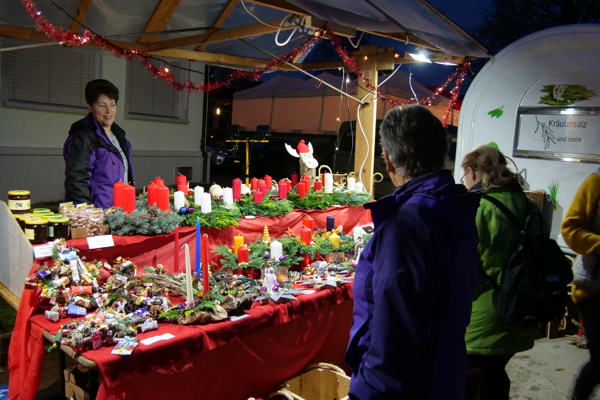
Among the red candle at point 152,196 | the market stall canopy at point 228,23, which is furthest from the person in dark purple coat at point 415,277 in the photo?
the red candle at point 152,196

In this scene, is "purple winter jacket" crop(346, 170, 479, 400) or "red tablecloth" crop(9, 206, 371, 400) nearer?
"purple winter jacket" crop(346, 170, 479, 400)

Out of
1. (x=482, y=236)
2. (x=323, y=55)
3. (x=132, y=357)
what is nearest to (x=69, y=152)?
(x=132, y=357)

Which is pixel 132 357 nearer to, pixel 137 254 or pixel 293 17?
pixel 137 254

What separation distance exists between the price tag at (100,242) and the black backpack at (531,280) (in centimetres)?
219

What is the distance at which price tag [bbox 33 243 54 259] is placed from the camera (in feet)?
8.27

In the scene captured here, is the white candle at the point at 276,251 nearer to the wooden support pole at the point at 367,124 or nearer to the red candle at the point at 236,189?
the red candle at the point at 236,189

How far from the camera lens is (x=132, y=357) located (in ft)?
7.09

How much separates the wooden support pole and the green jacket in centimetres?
310

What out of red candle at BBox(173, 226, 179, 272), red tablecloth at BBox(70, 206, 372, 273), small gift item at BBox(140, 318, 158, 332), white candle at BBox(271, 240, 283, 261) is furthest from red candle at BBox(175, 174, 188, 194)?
small gift item at BBox(140, 318, 158, 332)

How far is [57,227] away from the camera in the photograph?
271 centimetres

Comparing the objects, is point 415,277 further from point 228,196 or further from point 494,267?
point 228,196

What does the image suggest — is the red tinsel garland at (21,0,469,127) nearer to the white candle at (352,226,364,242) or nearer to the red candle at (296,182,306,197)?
the white candle at (352,226,364,242)

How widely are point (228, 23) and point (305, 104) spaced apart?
12.0 m

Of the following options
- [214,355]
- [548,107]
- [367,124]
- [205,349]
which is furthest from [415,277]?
[367,124]
